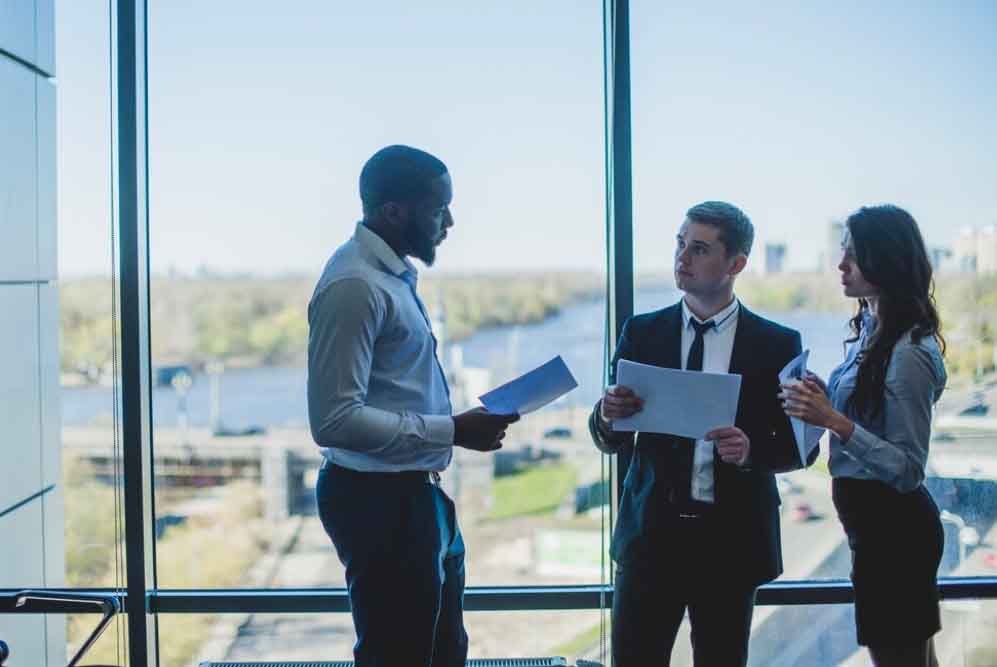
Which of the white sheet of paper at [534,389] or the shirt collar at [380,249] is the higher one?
the shirt collar at [380,249]

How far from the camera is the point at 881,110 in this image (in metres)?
2.84

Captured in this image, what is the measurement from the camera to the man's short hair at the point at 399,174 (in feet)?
6.37

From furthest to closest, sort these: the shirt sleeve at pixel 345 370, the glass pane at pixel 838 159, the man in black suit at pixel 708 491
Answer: the glass pane at pixel 838 159, the man in black suit at pixel 708 491, the shirt sleeve at pixel 345 370

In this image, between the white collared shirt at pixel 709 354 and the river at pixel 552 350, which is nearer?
the white collared shirt at pixel 709 354

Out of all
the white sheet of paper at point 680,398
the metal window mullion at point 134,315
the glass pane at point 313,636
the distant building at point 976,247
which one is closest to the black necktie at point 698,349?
the white sheet of paper at point 680,398

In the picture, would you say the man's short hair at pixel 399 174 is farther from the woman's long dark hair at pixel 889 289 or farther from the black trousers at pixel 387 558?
the woman's long dark hair at pixel 889 289

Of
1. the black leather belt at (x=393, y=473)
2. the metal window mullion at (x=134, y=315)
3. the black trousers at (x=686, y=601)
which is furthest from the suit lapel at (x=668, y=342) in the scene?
the metal window mullion at (x=134, y=315)

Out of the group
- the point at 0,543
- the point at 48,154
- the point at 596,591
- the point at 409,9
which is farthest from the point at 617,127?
the point at 0,543

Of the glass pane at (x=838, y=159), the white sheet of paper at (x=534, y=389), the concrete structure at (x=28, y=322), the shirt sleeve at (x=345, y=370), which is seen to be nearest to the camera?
the shirt sleeve at (x=345, y=370)

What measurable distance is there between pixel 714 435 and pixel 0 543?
209cm

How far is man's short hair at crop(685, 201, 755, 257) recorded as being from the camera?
7.04 feet

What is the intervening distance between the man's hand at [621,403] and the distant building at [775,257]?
3.19 feet

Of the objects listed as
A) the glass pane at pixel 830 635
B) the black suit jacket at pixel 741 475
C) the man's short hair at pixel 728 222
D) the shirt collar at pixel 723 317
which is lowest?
the glass pane at pixel 830 635

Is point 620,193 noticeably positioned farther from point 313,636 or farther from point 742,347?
point 313,636
